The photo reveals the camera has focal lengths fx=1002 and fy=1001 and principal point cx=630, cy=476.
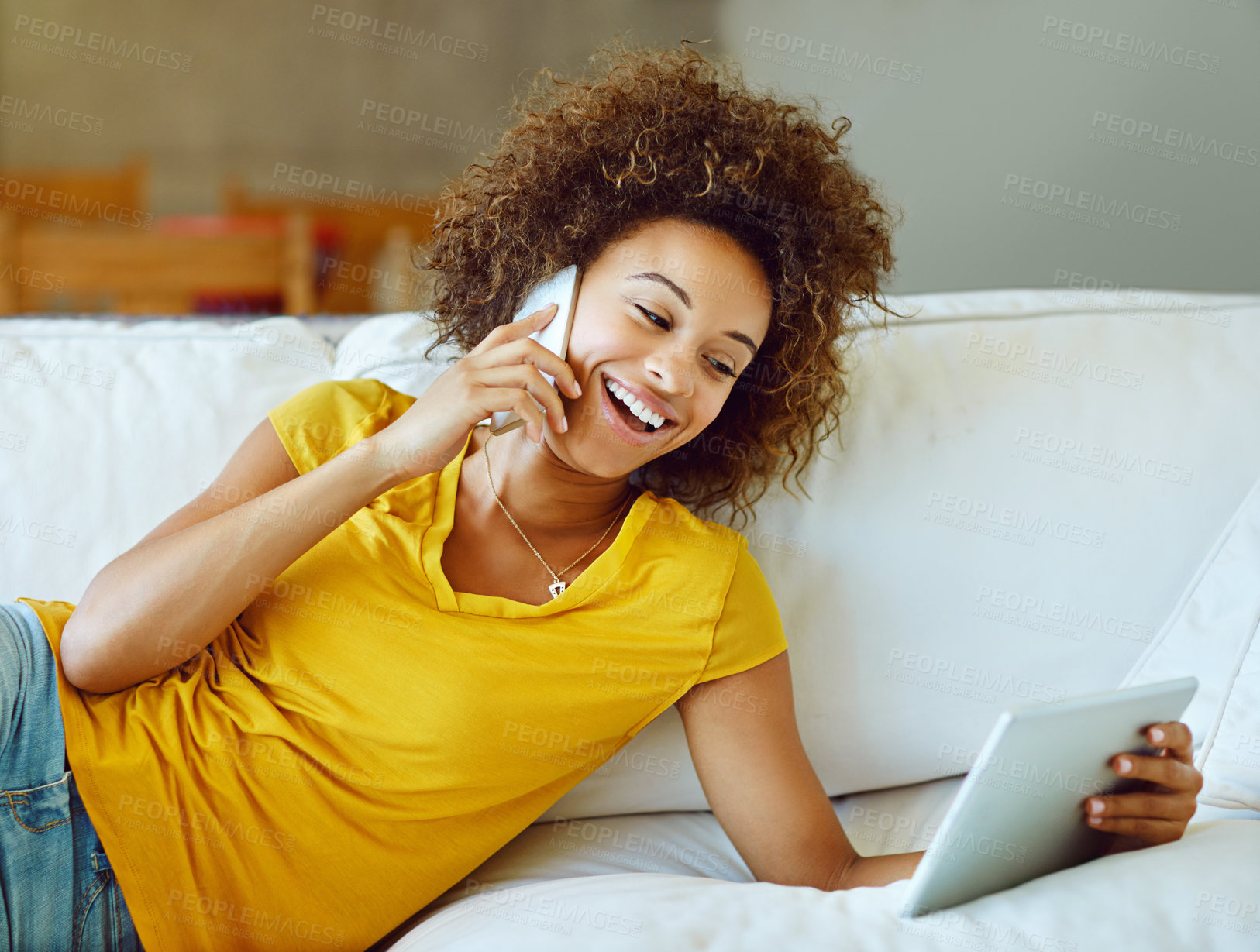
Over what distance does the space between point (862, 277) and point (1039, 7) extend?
183 cm

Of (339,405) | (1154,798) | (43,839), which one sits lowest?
(43,839)

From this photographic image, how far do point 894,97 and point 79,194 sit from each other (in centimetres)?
371

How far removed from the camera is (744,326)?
1.06 metres

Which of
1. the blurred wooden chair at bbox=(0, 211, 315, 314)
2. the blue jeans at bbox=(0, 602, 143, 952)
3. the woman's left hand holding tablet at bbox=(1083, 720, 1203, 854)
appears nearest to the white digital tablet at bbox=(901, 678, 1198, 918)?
the woman's left hand holding tablet at bbox=(1083, 720, 1203, 854)

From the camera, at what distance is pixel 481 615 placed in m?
1.04

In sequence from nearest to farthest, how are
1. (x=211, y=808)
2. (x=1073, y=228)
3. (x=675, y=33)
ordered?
(x=211, y=808) < (x=1073, y=228) < (x=675, y=33)

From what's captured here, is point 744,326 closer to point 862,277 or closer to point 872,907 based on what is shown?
point 862,277

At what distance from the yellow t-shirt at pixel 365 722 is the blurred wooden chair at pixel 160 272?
6.52 feet

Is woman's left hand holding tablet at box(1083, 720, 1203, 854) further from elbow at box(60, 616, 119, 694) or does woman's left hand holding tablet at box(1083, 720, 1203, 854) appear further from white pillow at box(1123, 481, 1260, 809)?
elbow at box(60, 616, 119, 694)

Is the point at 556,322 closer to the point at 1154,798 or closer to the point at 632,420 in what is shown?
the point at 632,420

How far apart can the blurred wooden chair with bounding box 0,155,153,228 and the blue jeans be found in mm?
4335

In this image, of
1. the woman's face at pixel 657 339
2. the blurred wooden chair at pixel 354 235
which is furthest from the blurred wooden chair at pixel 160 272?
the woman's face at pixel 657 339

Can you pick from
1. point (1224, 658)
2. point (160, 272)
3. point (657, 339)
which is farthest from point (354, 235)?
point (1224, 658)

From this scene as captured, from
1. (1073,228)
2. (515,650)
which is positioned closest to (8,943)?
(515,650)
